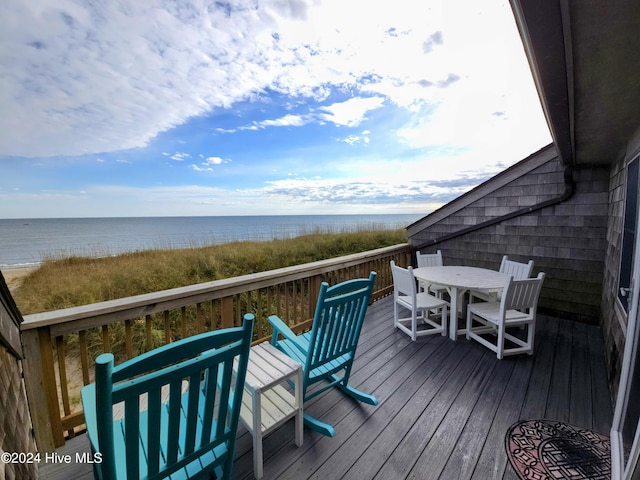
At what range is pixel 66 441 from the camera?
5.74 ft

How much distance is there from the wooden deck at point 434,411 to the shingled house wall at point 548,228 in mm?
961

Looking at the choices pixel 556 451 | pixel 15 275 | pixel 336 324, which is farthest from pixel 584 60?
pixel 15 275

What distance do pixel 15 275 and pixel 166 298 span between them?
6720mm

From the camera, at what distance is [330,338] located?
6.03 feet

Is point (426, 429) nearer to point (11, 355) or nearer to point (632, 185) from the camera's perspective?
point (11, 355)

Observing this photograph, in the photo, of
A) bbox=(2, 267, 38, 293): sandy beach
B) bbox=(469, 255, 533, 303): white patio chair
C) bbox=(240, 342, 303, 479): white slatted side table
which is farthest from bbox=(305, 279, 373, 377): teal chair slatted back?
bbox=(2, 267, 38, 293): sandy beach

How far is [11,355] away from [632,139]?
15.8ft

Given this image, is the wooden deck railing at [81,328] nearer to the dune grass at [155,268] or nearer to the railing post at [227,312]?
the railing post at [227,312]

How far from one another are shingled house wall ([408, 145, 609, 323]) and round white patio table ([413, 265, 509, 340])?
1.07 m

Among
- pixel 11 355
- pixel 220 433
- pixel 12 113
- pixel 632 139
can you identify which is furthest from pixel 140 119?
pixel 632 139

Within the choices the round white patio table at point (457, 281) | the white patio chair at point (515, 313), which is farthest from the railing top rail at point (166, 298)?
the white patio chair at point (515, 313)

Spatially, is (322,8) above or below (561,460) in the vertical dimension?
above

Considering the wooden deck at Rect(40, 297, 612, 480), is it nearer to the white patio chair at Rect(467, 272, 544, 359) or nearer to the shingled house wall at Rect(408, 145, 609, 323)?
the white patio chair at Rect(467, 272, 544, 359)

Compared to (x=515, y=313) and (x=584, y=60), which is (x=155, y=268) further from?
(x=584, y=60)
